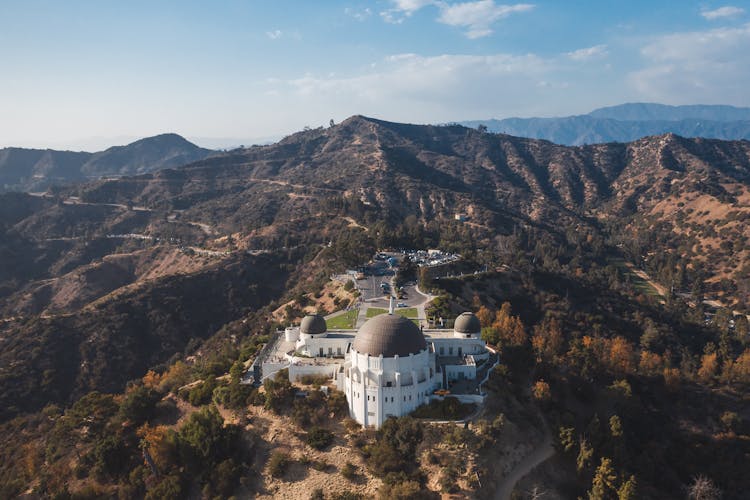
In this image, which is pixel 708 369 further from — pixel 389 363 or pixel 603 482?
pixel 389 363

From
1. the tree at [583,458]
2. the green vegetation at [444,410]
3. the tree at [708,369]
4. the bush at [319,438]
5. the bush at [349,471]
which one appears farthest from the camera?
the tree at [708,369]

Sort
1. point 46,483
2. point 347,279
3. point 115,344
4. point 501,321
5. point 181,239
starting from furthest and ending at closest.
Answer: point 181,239 → point 115,344 → point 347,279 → point 501,321 → point 46,483

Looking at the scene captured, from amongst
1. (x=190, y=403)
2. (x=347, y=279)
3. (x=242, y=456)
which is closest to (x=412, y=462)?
(x=242, y=456)

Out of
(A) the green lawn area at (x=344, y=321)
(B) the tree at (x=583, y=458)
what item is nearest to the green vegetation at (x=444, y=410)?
(B) the tree at (x=583, y=458)

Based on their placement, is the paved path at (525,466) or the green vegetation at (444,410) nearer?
the paved path at (525,466)

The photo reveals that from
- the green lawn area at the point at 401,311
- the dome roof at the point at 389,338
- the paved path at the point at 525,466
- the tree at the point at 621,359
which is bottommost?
the tree at the point at 621,359

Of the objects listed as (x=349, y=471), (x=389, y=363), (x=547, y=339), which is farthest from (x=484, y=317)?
(x=349, y=471)

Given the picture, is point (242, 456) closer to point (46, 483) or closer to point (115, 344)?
point (46, 483)

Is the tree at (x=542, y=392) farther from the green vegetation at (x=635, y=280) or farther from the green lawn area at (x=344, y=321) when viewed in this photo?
the green vegetation at (x=635, y=280)
